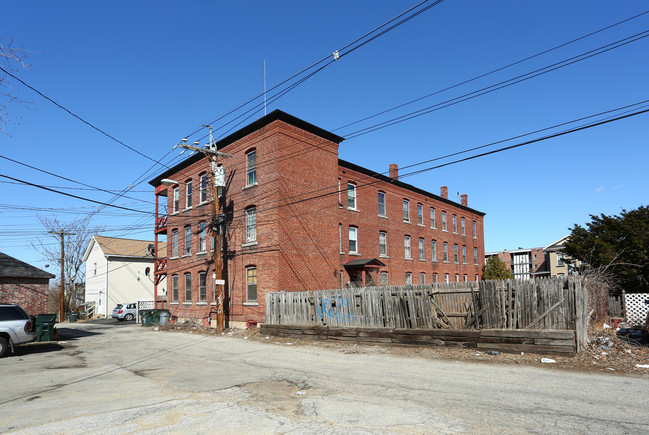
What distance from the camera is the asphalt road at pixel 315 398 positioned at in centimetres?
645

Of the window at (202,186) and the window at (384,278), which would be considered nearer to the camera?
the window at (202,186)

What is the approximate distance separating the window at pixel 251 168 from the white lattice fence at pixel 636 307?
1996 cm

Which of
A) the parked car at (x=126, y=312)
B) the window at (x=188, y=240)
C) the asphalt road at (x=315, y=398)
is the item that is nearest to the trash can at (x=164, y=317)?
the window at (x=188, y=240)

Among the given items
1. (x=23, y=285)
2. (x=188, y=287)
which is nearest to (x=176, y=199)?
(x=188, y=287)

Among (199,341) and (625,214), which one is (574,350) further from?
(625,214)

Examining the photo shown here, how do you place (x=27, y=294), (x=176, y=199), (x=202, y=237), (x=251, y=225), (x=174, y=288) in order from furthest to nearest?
(x=176, y=199) < (x=174, y=288) < (x=202, y=237) < (x=251, y=225) < (x=27, y=294)

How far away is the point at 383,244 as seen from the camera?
32.5 m

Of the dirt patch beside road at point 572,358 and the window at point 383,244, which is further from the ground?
the window at point 383,244

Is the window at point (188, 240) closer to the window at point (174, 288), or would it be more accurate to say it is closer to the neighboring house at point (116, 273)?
the window at point (174, 288)

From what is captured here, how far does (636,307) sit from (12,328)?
27.0 m

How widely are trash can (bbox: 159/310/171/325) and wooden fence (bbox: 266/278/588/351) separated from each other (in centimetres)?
1349

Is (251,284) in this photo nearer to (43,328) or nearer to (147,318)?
(43,328)

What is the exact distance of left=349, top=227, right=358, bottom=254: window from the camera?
2900 cm

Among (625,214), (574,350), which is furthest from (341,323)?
(625,214)
